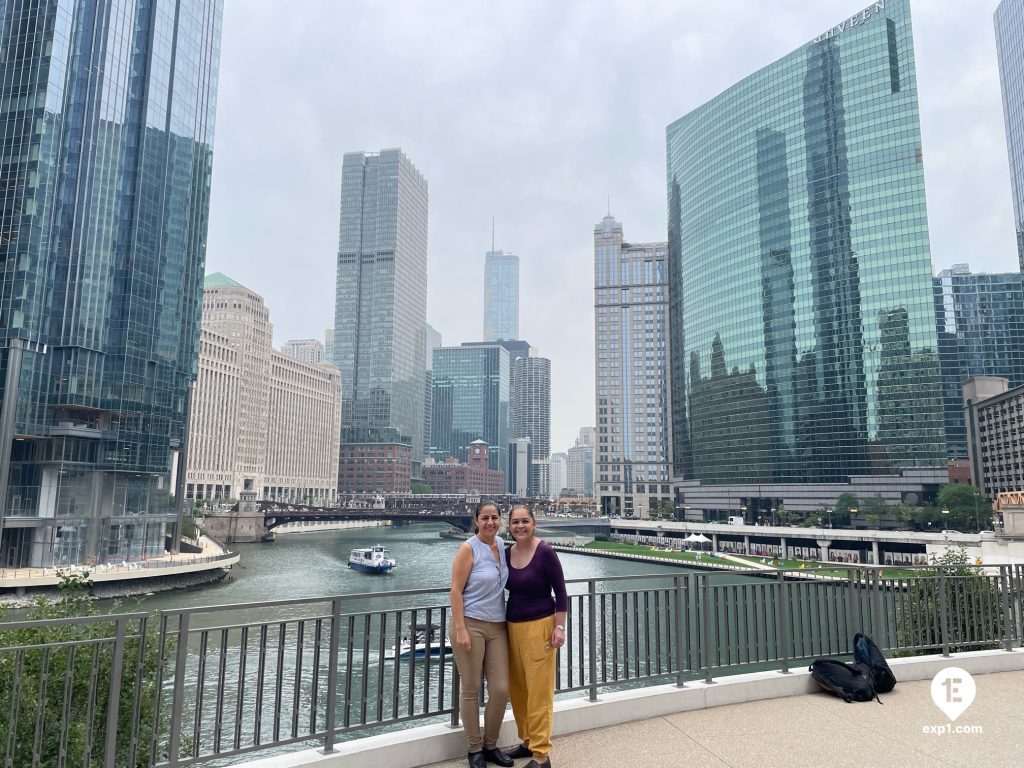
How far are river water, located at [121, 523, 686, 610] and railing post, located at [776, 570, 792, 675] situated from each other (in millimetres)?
23001

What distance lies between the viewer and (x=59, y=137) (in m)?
55.1

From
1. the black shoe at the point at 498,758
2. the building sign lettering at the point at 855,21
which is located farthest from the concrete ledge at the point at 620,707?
the building sign lettering at the point at 855,21

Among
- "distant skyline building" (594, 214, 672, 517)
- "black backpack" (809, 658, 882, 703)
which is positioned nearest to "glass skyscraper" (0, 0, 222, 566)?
"black backpack" (809, 658, 882, 703)

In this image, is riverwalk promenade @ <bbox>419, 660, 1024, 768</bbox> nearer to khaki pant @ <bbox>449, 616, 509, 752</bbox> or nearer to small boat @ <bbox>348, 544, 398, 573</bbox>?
khaki pant @ <bbox>449, 616, 509, 752</bbox>

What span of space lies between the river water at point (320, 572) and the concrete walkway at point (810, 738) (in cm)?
2347

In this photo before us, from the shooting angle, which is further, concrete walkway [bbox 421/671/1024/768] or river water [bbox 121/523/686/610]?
river water [bbox 121/523/686/610]

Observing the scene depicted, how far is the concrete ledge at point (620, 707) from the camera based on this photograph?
16.4ft

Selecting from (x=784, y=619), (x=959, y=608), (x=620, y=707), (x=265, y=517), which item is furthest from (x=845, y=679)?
(x=265, y=517)

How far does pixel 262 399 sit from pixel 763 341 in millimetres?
108150

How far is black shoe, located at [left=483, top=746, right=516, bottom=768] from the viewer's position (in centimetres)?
508

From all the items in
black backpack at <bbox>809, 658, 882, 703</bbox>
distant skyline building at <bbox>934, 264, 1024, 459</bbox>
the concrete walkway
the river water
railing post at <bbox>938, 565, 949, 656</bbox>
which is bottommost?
the river water

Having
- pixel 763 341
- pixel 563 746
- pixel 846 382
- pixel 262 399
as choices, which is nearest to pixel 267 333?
pixel 262 399

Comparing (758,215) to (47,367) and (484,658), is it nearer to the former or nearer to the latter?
(47,367)

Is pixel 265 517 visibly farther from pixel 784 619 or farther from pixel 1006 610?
pixel 1006 610
